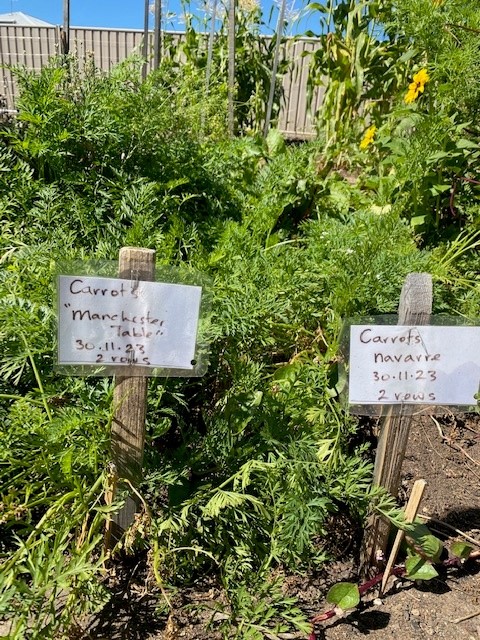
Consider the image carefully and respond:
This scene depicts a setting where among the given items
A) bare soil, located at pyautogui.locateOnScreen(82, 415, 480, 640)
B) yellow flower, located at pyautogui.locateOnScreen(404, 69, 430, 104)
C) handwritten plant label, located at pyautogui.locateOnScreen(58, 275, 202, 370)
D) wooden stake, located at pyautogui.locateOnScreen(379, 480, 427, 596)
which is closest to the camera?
handwritten plant label, located at pyautogui.locateOnScreen(58, 275, 202, 370)

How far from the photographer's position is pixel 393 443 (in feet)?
5.14

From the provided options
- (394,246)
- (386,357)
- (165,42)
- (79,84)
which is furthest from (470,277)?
(165,42)

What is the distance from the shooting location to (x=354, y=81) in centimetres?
481

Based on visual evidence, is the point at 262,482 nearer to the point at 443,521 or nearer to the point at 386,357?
the point at 386,357

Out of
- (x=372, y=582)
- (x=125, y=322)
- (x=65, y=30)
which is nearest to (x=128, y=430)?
(x=125, y=322)

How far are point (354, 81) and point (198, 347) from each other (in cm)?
412

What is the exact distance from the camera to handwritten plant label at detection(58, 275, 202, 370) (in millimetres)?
1244

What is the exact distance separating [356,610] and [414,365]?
0.74 m

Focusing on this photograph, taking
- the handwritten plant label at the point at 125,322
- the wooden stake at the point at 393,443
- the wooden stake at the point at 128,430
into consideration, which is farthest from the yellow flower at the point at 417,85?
the wooden stake at the point at 128,430

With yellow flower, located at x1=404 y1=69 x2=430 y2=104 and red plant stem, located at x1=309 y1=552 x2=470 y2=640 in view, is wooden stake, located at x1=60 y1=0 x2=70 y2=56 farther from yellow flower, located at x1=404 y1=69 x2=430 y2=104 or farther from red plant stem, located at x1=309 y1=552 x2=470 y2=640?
red plant stem, located at x1=309 y1=552 x2=470 y2=640

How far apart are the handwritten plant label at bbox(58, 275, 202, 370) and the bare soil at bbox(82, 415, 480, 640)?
0.61 meters

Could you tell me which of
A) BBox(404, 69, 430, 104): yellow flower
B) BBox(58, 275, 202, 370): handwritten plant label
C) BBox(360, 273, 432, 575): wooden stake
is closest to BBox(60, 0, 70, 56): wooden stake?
BBox(404, 69, 430, 104): yellow flower

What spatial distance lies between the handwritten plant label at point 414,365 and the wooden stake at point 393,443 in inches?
1.7

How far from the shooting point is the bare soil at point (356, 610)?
147cm
